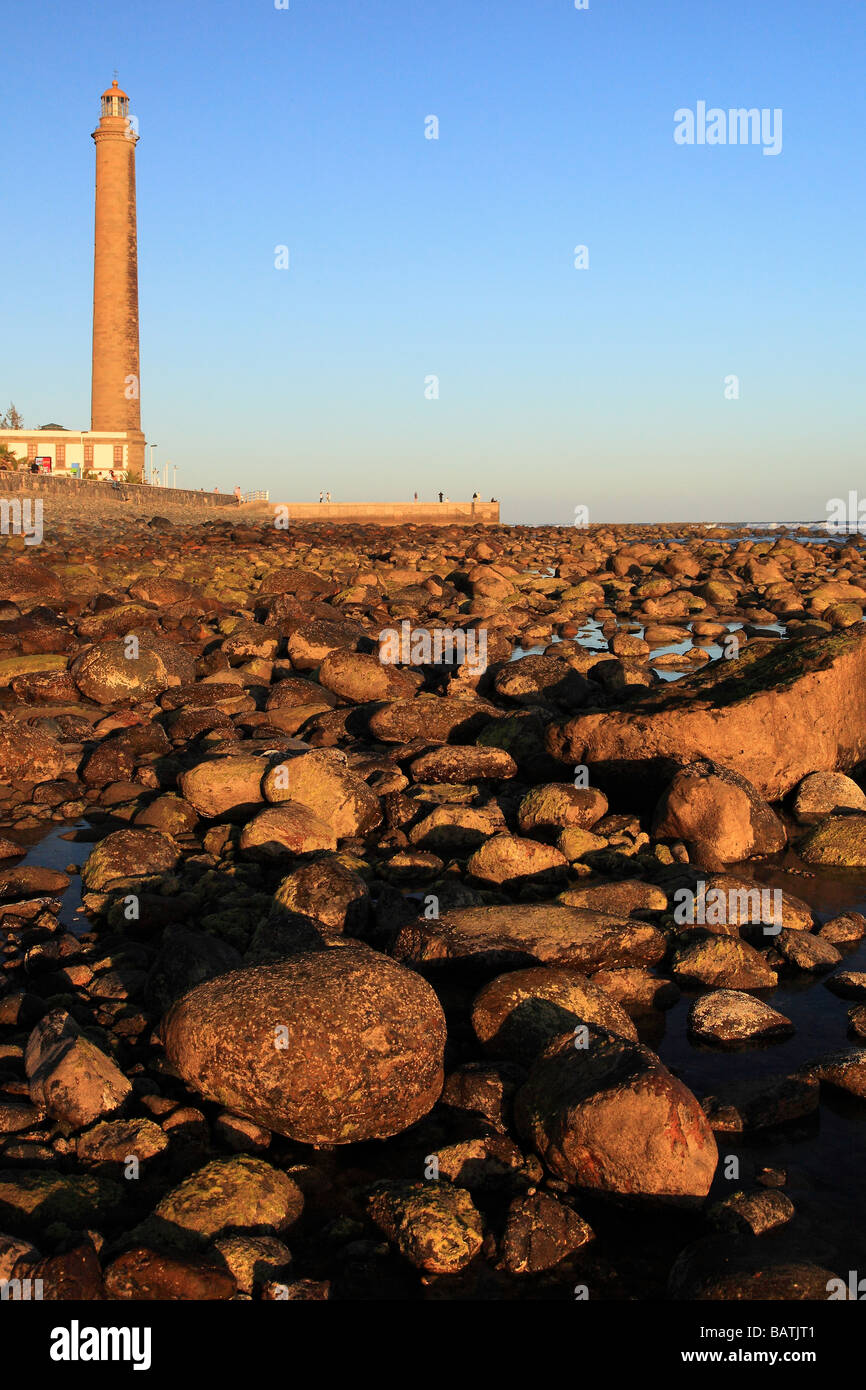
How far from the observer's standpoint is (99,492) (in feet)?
168

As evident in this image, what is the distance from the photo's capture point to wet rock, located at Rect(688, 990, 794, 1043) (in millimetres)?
7586

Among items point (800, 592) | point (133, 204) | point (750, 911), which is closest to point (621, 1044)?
point (750, 911)

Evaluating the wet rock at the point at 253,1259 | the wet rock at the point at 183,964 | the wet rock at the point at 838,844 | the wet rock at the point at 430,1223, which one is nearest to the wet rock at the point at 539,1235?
the wet rock at the point at 430,1223

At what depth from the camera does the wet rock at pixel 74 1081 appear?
6305 millimetres

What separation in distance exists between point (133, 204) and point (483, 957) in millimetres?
60122

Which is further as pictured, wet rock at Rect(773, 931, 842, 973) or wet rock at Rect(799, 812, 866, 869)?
wet rock at Rect(799, 812, 866, 869)

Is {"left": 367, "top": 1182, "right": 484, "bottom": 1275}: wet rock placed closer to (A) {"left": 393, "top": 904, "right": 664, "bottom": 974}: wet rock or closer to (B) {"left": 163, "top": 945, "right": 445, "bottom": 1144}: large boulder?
(B) {"left": 163, "top": 945, "right": 445, "bottom": 1144}: large boulder

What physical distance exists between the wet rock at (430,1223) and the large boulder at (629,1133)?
62 centimetres

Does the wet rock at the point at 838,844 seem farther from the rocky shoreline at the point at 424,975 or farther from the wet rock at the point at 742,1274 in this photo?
the wet rock at the point at 742,1274

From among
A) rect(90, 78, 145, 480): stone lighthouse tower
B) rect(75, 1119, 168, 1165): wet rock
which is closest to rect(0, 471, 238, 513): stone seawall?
rect(90, 78, 145, 480): stone lighthouse tower

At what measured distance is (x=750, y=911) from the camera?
9.19m

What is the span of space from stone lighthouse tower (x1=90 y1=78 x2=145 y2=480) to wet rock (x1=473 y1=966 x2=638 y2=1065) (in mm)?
56756
